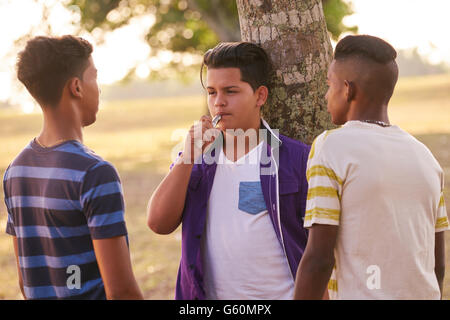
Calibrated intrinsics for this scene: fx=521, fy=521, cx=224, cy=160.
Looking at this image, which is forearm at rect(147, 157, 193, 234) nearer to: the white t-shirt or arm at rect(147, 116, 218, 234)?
arm at rect(147, 116, 218, 234)

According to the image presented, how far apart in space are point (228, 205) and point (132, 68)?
638 inches

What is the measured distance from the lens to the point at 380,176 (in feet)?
6.55

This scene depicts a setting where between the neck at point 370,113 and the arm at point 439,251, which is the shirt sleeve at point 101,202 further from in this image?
the arm at point 439,251

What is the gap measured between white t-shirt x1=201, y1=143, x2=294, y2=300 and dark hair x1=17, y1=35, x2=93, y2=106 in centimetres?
92

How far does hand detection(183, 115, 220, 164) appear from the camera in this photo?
8.39 feet

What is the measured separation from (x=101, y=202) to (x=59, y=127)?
0.44 meters

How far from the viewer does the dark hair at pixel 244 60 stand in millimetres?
2777

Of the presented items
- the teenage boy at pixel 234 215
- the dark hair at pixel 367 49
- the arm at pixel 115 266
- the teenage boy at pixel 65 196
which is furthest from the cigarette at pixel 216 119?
the arm at pixel 115 266

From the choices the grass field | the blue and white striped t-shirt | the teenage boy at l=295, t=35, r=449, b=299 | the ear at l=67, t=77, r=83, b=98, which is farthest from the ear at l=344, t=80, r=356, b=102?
the grass field
